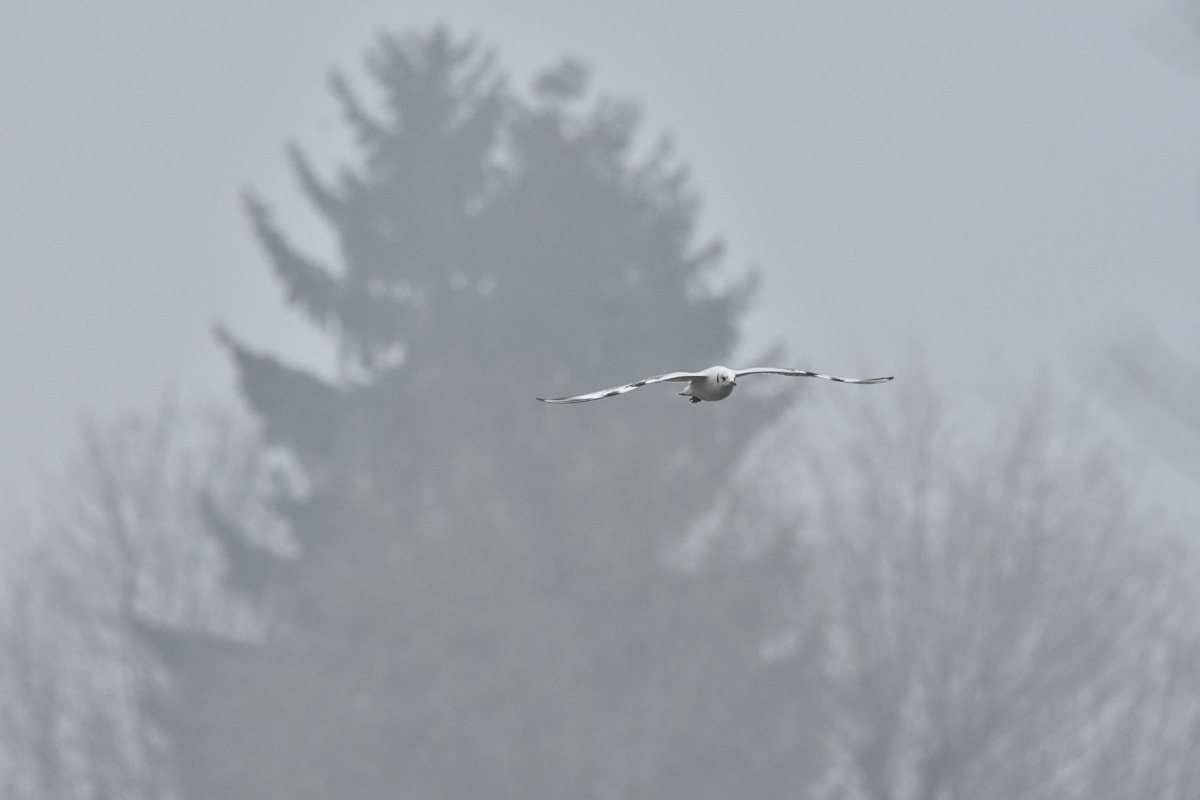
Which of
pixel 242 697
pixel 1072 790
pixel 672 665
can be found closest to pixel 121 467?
pixel 242 697

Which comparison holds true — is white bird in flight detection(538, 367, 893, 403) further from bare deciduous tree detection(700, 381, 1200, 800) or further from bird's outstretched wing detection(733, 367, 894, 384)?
bare deciduous tree detection(700, 381, 1200, 800)

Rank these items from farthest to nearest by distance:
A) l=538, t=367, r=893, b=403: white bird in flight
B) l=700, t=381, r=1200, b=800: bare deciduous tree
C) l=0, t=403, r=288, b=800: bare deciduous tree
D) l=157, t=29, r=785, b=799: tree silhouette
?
1. l=0, t=403, r=288, b=800: bare deciduous tree
2. l=157, t=29, r=785, b=799: tree silhouette
3. l=700, t=381, r=1200, b=800: bare deciduous tree
4. l=538, t=367, r=893, b=403: white bird in flight

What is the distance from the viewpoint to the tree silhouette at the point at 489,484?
35250 millimetres

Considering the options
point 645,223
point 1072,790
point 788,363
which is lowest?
point 1072,790

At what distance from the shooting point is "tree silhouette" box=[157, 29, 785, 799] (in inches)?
1388

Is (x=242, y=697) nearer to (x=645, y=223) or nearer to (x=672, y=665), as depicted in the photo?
(x=672, y=665)

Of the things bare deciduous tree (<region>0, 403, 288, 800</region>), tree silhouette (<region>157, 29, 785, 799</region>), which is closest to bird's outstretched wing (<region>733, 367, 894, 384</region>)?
tree silhouette (<region>157, 29, 785, 799</region>)

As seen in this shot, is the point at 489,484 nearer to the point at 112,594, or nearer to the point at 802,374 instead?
the point at 112,594

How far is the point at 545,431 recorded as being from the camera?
5019cm

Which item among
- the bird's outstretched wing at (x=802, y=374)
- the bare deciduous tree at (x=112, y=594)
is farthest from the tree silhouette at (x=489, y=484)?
the bird's outstretched wing at (x=802, y=374)

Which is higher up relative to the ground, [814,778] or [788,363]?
[788,363]

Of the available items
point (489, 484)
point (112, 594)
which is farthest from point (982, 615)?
point (112, 594)

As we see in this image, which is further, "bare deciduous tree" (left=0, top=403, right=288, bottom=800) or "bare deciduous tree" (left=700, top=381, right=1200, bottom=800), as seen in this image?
"bare deciduous tree" (left=0, top=403, right=288, bottom=800)

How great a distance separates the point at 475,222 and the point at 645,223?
227 inches
